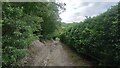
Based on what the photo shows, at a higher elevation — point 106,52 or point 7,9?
point 7,9

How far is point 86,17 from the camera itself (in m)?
10.6

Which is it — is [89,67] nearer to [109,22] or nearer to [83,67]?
[83,67]

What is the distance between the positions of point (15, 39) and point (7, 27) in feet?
1.65

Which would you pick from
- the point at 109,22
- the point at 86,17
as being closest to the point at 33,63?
the point at 86,17

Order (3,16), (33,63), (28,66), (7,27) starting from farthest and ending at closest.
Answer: (33,63) → (28,66) → (7,27) → (3,16)

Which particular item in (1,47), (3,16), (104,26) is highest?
(3,16)

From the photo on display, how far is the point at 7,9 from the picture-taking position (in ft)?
20.2

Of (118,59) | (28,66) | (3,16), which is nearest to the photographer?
(118,59)

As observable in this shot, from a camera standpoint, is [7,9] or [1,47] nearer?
[1,47]

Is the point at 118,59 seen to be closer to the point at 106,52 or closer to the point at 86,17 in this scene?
the point at 106,52

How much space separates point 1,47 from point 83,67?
436 cm

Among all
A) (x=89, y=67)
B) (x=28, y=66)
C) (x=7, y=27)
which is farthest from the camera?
(x=28, y=66)

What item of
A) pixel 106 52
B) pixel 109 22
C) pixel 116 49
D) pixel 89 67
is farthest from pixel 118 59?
pixel 89 67

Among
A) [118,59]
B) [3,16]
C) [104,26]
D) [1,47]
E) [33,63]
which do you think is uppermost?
[3,16]
